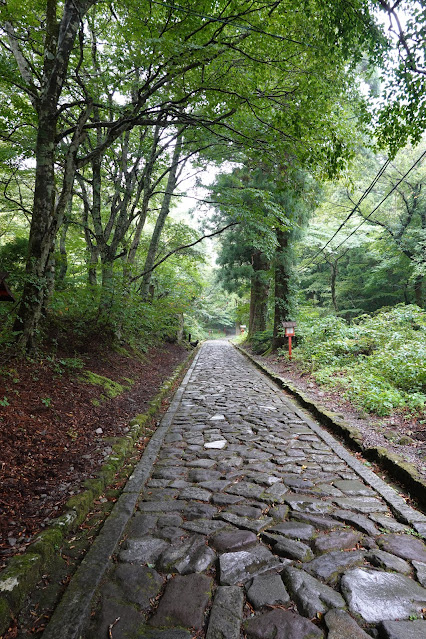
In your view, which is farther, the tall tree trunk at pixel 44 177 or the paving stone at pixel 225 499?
the tall tree trunk at pixel 44 177

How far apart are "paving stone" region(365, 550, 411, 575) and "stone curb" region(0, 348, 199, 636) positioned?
1.90 meters

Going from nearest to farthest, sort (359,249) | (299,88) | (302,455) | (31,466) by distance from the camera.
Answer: (31,466), (302,455), (299,88), (359,249)

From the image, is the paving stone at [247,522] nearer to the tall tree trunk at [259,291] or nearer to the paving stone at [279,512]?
the paving stone at [279,512]

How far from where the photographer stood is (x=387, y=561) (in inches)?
88.1

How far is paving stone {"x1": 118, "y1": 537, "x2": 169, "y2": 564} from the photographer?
226 cm

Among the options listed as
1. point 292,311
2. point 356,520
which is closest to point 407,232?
point 292,311

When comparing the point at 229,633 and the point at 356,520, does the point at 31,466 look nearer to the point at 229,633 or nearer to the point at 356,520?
the point at 229,633

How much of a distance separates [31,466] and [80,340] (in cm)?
460

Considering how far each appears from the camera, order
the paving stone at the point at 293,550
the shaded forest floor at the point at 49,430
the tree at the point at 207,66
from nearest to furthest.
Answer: the paving stone at the point at 293,550 → the shaded forest floor at the point at 49,430 → the tree at the point at 207,66

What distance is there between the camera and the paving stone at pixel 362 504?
2932mm

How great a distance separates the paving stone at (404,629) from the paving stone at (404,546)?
63 centimetres

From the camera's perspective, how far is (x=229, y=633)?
1.68 m

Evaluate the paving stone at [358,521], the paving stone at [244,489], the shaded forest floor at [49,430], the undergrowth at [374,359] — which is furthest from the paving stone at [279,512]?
the undergrowth at [374,359]

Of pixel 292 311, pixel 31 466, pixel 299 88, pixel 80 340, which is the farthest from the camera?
pixel 292 311
